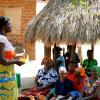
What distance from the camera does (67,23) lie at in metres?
9.53

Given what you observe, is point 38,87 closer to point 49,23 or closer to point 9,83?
point 49,23

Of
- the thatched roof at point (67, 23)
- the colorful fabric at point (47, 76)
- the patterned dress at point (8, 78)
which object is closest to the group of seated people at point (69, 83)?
the colorful fabric at point (47, 76)

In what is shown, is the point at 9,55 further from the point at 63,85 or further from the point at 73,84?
the point at 73,84

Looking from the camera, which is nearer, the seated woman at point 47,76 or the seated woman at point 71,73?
the seated woman at point 71,73

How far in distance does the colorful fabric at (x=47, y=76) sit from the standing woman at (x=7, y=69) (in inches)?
146

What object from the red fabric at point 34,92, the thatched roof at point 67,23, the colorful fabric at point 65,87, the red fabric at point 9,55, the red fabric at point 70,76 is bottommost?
the red fabric at point 34,92

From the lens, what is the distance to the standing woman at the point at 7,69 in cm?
575

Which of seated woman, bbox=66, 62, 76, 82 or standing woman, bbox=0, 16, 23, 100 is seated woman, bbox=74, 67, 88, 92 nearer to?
seated woman, bbox=66, 62, 76, 82

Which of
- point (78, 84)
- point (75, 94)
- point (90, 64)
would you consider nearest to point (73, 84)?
point (78, 84)

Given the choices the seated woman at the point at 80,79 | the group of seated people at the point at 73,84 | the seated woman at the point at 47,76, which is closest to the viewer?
the group of seated people at the point at 73,84

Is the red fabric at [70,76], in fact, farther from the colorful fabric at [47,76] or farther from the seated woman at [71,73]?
the colorful fabric at [47,76]

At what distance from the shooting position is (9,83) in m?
5.88

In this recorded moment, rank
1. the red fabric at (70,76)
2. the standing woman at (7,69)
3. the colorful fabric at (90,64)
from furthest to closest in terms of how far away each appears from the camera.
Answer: the colorful fabric at (90,64) → the red fabric at (70,76) → the standing woman at (7,69)

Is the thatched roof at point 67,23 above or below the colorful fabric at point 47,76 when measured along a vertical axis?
above
